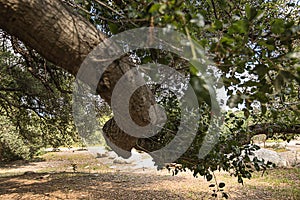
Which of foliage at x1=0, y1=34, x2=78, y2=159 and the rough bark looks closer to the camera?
the rough bark

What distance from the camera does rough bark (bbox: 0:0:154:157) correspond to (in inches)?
44.1

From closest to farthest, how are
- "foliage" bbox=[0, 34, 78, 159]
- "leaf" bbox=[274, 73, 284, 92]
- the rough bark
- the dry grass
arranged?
"leaf" bbox=[274, 73, 284, 92]
the rough bark
"foliage" bbox=[0, 34, 78, 159]
the dry grass

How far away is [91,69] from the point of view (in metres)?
1.18

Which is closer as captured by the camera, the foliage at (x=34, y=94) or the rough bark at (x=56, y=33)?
the rough bark at (x=56, y=33)

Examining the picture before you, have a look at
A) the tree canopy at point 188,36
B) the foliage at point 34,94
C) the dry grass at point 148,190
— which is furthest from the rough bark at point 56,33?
the dry grass at point 148,190

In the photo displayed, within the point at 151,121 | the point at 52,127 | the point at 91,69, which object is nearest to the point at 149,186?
the point at 52,127

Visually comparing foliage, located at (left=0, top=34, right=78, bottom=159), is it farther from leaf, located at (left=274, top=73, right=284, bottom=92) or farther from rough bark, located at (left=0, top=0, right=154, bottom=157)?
leaf, located at (left=274, top=73, right=284, bottom=92)

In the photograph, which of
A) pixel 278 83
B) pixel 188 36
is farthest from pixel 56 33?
pixel 278 83

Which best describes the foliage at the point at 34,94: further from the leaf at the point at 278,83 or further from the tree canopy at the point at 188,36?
the leaf at the point at 278,83

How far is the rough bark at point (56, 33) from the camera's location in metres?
1.12

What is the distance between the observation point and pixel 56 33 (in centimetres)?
115


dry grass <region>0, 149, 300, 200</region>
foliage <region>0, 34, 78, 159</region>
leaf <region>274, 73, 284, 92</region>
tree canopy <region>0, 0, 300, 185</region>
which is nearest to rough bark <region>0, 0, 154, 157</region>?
tree canopy <region>0, 0, 300, 185</region>

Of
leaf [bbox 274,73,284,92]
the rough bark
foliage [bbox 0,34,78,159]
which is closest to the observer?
leaf [bbox 274,73,284,92]

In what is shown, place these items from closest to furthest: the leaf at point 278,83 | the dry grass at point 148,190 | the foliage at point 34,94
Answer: the leaf at point 278,83 < the foliage at point 34,94 < the dry grass at point 148,190
